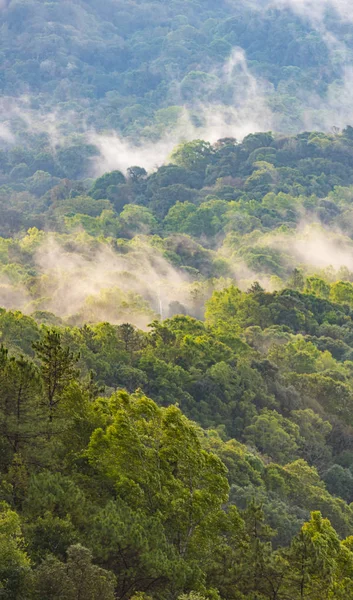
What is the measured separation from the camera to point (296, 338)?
90.2 metres

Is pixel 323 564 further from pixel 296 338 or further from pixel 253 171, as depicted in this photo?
pixel 253 171

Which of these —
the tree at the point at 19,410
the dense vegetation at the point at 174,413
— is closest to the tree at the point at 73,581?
the dense vegetation at the point at 174,413

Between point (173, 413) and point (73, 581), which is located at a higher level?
point (173, 413)

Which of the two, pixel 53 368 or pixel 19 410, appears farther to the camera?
pixel 53 368

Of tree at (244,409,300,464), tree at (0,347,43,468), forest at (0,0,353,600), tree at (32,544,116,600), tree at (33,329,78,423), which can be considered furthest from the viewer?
tree at (244,409,300,464)

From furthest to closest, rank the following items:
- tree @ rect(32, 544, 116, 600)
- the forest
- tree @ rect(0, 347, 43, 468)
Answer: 1. tree @ rect(0, 347, 43, 468)
2. the forest
3. tree @ rect(32, 544, 116, 600)

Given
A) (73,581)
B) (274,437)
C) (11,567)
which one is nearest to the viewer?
(11,567)

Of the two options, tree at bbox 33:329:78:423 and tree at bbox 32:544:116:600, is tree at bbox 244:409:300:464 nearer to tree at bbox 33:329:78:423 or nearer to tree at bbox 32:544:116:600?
tree at bbox 33:329:78:423

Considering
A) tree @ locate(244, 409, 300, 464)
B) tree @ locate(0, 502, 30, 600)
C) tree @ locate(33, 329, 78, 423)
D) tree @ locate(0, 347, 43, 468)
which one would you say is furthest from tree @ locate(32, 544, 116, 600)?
tree @ locate(244, 409, 300, 464)

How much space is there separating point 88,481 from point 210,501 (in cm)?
442

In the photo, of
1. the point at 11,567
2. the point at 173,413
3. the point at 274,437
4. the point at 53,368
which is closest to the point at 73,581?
the point at 11,567

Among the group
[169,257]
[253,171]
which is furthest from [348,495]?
[253,171]

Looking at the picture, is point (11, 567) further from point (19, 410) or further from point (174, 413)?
point (174, 413)

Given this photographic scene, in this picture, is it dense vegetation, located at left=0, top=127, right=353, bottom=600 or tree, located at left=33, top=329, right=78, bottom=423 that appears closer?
dense vegetation, located at left=0, top=127, right=353, bottom=600
